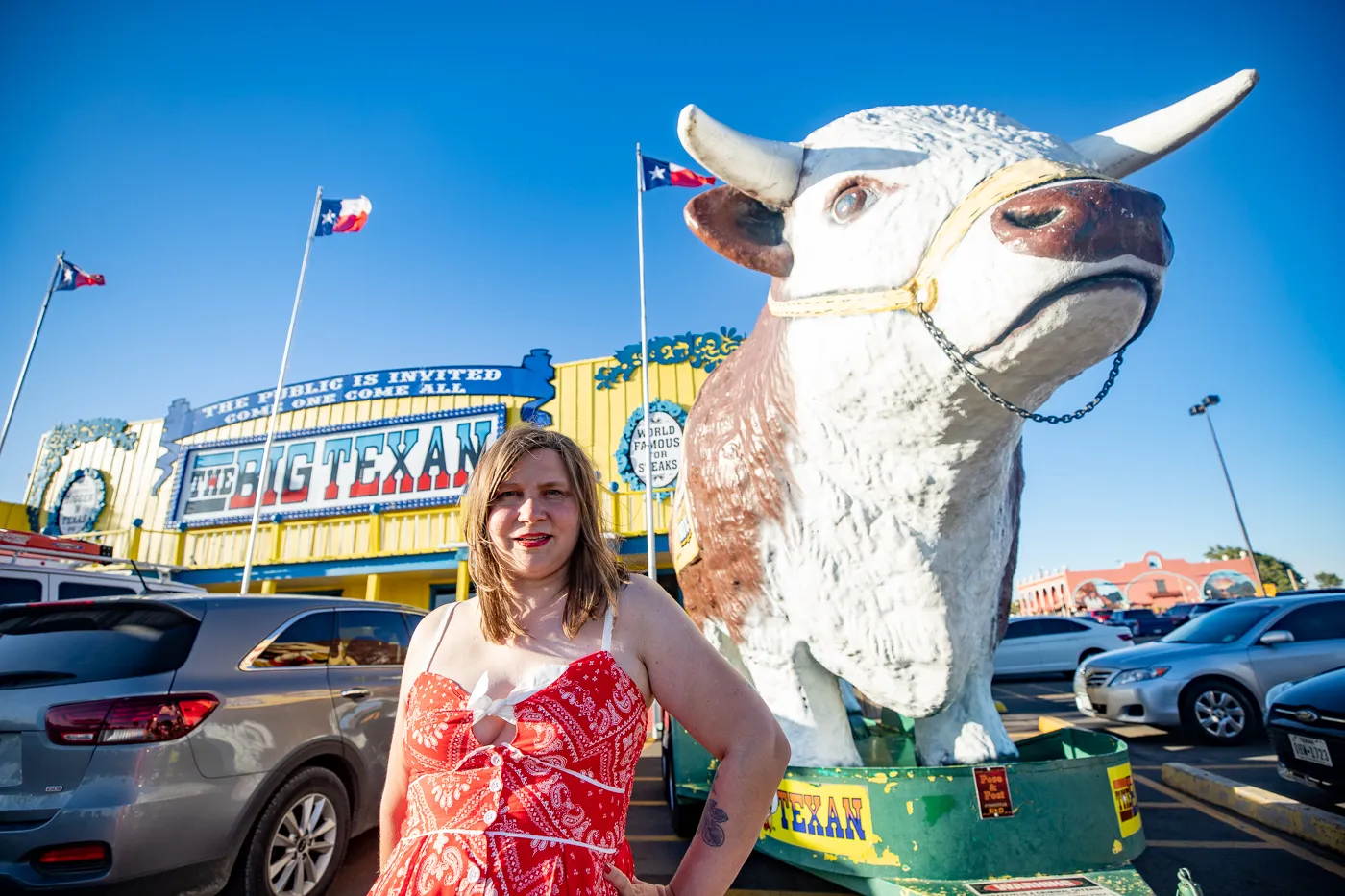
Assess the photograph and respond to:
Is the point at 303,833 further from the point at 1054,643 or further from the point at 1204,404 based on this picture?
the point at 1204,404

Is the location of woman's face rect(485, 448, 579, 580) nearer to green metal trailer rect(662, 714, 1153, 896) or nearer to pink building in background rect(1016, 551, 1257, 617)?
green metal trailer rect(662, 714, 1153, 896)

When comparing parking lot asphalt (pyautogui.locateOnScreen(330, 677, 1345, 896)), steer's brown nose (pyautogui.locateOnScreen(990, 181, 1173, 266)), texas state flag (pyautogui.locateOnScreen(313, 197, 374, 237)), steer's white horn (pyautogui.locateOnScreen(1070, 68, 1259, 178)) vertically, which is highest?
texas state flag (pyautogui.locateOnScreen(313, 197, 374, 237))

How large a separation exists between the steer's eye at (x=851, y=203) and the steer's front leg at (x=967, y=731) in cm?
Result: 188

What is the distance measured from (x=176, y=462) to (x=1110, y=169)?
16323mm

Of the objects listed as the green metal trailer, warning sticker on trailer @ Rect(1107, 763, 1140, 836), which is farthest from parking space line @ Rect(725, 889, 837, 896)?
warning sticker on trailer @ Rect(1107, 763, 1140, 836)

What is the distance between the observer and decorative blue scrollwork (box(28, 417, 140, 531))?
14320 millimetres

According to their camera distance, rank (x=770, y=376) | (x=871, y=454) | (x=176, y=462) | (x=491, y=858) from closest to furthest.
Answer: (x=491, y=858)
(x=871, y=454)
(x=770, y=376)
(x=176, y=462)

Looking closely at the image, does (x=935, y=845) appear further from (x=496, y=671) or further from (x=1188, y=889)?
(x=496, y=671)

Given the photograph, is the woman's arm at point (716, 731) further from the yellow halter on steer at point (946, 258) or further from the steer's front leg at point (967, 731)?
the steer's front leg at point (967, 731)

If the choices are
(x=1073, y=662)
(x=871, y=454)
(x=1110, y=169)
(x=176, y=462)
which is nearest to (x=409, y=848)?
(x=871, y=454)

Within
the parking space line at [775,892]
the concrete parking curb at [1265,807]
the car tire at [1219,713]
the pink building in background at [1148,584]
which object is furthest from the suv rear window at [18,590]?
the pink building in background at [1148,584]

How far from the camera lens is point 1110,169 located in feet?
6.72

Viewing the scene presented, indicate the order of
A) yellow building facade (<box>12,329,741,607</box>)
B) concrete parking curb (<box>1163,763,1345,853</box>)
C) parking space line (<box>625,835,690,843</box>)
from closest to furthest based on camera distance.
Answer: concrete parking curb (<box>1163,763,1345,853</box>), parking space line (<box>625,835,690,843</box>), yellow building facade (<box>12,329,741,607</box>)

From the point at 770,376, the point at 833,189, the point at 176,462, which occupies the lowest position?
the point at 770,376
